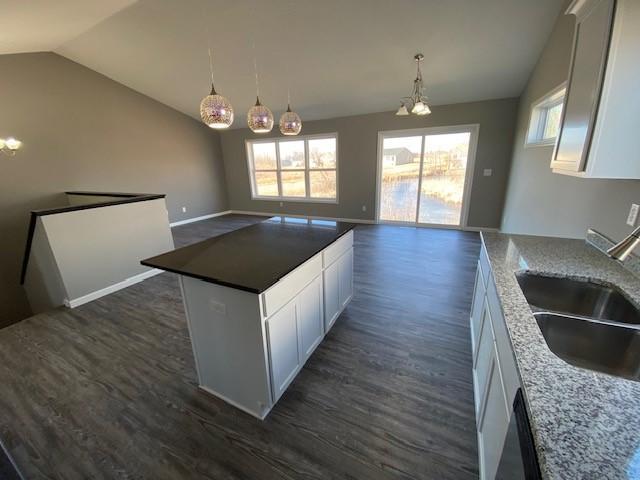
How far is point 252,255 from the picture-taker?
5.71 feet

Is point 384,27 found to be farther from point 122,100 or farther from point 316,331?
point 122,100

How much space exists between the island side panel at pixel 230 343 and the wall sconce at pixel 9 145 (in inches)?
182

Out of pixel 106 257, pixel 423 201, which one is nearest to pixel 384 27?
pixel 423 201

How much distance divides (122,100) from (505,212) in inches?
301

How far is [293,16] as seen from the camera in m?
3.00

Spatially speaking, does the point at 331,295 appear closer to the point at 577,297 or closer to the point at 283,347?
the point at 283,347

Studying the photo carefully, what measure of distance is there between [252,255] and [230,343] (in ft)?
1.82

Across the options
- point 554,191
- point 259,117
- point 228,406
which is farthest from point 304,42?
point 228,406

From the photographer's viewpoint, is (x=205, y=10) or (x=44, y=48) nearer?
(x=205, y=10)

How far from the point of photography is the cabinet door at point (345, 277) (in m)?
2.44

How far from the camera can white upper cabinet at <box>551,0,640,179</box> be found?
3.45 feet

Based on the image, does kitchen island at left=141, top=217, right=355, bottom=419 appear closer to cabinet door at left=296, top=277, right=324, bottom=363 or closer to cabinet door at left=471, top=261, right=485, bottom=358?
cabinet door at left=296, top=277, right=324, bottom=363

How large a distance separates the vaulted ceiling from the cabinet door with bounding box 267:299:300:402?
3192mm

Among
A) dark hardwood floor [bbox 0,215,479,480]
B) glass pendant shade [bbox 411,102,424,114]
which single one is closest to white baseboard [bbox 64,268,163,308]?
dark hardwood floor [bbox 0,215,479,480]
